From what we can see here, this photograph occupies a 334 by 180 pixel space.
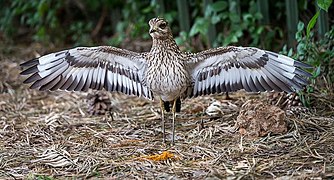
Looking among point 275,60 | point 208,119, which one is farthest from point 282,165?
point 208,119

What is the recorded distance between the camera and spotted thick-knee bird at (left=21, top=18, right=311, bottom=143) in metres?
4.25

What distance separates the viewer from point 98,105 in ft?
17.1

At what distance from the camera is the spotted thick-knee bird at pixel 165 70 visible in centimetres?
425

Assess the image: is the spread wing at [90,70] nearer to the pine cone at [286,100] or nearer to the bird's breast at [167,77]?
the bird's breast at [167,77]

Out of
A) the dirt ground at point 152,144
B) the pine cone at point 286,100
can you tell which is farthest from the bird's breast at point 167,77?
the pine cone at point 286,100

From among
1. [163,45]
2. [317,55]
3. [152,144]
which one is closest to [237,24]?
[317,55]

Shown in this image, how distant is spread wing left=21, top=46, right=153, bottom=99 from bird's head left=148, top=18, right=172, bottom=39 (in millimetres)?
287

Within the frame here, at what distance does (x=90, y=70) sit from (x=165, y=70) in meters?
0.66

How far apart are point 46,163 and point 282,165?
4.78 ft

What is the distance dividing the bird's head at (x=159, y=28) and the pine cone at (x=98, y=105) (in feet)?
3.75

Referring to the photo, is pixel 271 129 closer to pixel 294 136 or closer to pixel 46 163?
pixel 294 136

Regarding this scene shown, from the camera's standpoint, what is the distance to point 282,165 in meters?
3.51

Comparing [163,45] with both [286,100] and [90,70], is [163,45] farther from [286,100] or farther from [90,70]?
[286,100]

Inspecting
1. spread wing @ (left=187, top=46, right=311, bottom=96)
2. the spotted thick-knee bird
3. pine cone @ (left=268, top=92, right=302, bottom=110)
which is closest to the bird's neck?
the spotted thick-knee bird
